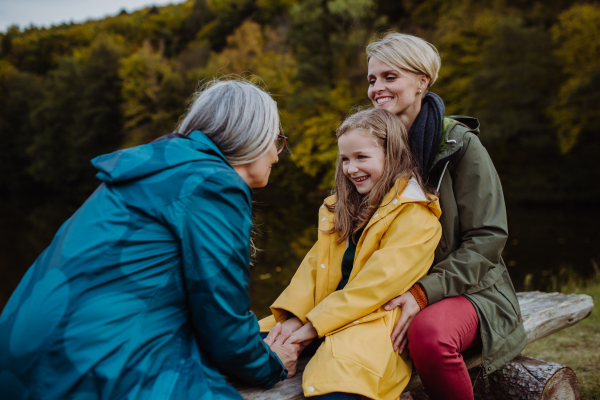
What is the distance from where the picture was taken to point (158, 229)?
133 centimetres

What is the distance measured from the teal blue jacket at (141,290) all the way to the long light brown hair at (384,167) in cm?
96

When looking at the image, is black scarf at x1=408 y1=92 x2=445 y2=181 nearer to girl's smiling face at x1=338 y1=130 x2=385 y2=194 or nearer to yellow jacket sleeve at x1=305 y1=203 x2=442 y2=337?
girl's smiling face at x1=338 y1=130 x2=385 y2=194

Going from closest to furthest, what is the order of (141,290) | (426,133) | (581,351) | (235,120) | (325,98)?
1. (141,290)
2. (235,120)
3. (426,133)
4. (581,351)
5. (325,98)

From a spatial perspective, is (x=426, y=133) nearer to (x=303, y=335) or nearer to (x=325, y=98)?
(x=303, y=335)

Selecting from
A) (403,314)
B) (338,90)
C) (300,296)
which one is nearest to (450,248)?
(403,314)

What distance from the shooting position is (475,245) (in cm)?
214

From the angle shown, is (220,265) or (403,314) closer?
(220,265)

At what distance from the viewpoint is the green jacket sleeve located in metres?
2.08

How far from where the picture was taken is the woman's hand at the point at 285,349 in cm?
201

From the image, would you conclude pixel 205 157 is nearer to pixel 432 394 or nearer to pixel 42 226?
pixel 432 394

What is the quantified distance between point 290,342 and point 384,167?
3.36 ft

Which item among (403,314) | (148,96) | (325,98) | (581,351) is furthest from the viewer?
(148,96)

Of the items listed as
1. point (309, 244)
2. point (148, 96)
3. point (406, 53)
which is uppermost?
point (148, 96)

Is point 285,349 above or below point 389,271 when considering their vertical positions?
below
